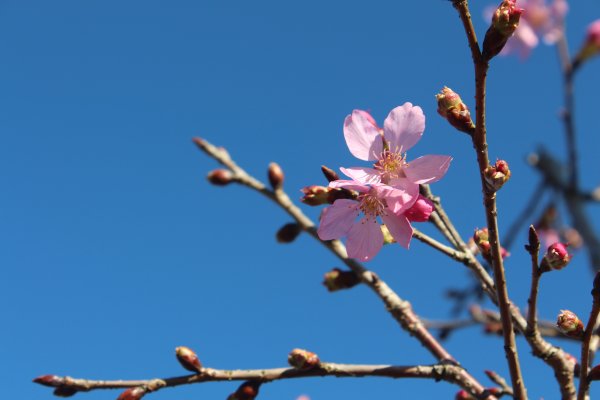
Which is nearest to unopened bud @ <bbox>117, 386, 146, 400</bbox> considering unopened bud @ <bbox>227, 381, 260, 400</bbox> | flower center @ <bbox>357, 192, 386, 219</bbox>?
unopened bud @ <bbox>227, 381, 260, 400</bbox>

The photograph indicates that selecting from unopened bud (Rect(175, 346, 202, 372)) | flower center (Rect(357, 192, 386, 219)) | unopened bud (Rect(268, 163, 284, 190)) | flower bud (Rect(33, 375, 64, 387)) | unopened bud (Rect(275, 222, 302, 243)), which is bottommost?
unopened bud (Rect(175, 346, 202, 372))

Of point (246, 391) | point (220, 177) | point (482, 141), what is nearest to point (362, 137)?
point (482, 141)

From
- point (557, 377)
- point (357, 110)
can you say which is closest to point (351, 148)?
point (357, 110)

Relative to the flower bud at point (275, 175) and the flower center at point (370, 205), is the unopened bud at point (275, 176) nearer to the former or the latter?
the flower bud at point (275, 175)

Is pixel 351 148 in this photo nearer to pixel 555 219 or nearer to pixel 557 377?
pixel 557 377

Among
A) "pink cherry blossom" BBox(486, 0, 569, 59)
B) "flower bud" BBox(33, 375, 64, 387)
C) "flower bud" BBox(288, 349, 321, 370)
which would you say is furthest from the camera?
"pink cherry blossom" BBox(486, 0, 569, 59)

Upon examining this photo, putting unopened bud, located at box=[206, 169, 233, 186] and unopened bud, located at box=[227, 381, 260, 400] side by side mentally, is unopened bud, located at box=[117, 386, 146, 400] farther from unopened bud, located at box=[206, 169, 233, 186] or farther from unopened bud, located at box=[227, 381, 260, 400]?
unopened bud, located at box=[206, 169, 233, 186]
